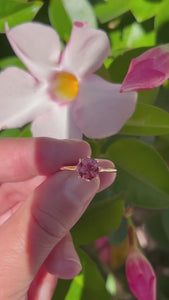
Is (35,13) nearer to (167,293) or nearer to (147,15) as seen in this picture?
(147,15)

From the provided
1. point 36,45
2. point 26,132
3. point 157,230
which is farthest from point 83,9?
point 157,230

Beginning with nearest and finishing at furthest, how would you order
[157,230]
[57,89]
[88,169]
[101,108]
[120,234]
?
[88,169] → [101,108] → [57,89] → [120,234] → [157,230]

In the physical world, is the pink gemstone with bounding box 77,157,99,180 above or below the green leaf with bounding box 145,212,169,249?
Result: above

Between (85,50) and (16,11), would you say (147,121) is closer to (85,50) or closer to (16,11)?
(85,50)

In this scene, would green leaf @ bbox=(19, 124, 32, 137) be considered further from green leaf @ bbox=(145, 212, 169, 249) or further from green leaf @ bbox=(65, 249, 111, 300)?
green leaf @ bbox=(145, 212, 169, 249)

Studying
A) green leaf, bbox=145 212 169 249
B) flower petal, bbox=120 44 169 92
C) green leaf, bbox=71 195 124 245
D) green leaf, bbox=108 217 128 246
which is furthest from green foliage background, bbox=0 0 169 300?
green leaf, bbox=145 212 169 249

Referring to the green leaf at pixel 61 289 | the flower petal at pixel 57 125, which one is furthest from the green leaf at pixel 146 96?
the green leaf at pixel 61 289

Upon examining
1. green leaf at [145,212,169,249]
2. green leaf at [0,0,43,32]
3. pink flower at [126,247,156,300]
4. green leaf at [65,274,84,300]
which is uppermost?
green leaf at [0,0,43,32]
